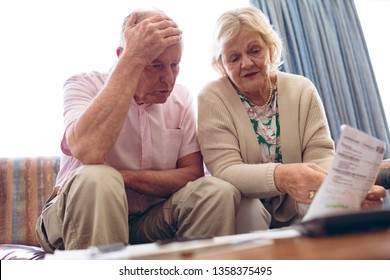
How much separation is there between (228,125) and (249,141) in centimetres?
9

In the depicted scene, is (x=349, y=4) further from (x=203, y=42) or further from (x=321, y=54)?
(x=203, y=42)

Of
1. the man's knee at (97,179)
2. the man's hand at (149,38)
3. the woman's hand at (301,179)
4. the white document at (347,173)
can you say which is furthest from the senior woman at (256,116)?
the white document at (347,173)

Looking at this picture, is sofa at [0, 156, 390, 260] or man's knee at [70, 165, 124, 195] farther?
sofa at [0, 156, 390, 260]

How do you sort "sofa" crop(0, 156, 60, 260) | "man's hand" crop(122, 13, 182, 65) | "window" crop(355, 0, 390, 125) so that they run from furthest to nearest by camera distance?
"window" crop(355, 0, 390, 125), "sofa" crop(0, 156, 60, 260), "man's hand" crop(122, 13, 182, 65)

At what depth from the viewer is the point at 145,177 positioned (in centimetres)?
121

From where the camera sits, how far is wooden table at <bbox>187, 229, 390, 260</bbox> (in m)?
0.52

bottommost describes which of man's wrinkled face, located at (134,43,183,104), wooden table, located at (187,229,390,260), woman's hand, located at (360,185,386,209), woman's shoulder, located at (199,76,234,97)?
woman's hand, located at (360,185,386,209)

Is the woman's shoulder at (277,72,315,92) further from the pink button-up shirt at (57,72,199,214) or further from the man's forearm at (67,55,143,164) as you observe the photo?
the man's forearm at (67,55,143,164)

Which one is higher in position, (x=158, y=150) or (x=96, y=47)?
(x=96, y=47)

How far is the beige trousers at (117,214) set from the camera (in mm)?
926

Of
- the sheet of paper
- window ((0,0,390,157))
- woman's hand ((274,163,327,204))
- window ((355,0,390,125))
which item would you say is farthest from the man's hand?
window ((355,0,390,125))

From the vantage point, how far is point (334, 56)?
2678mm

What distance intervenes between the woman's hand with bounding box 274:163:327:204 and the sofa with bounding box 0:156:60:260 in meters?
1.07

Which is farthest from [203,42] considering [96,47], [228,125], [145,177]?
[145,177]
